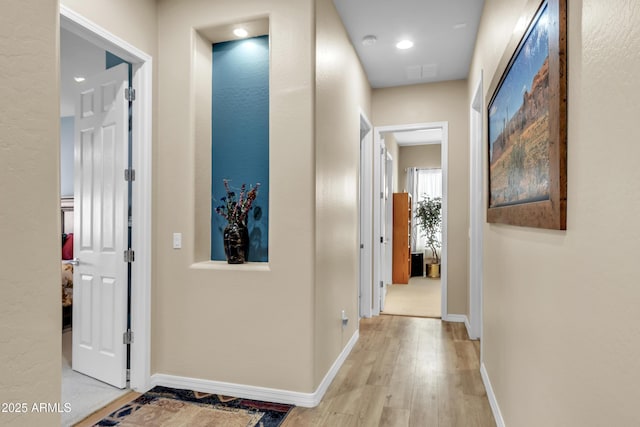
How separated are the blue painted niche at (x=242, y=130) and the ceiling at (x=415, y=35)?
33.0 inches

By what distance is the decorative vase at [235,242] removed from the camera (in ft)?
8.75

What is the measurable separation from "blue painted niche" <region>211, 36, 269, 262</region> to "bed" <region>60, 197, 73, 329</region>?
4.40 ft

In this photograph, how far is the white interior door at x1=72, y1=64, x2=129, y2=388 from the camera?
2693 mm

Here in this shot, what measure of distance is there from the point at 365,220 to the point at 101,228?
2.71 meters

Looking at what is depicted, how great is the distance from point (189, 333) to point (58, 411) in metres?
1.66

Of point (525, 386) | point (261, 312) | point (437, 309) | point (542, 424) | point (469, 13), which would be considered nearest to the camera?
point (542, 424)

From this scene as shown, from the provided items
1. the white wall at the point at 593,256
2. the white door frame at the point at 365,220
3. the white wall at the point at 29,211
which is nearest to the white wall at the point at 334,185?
the white door frame at the point at 365,220

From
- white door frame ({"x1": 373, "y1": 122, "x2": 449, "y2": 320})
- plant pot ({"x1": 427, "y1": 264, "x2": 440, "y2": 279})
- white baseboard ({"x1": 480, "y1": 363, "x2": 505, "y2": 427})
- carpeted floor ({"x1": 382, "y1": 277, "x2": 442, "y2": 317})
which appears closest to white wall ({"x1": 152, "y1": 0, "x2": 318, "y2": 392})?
white baseboard ({"x1": 480, "y1": 363, "x2": 505, "y2": 427})

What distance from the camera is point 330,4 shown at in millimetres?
2900

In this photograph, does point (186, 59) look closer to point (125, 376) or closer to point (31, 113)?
point (31, 113)

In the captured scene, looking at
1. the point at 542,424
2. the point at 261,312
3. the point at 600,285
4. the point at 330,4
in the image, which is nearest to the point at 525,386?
the point at 542,424

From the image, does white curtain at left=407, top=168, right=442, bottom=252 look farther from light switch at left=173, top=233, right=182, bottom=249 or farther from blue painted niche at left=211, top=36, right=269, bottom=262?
light switch at left=173, top=233, right=182, bottom=249

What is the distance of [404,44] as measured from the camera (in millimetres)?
3646

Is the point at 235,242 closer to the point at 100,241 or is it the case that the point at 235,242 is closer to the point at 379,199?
the point at 100,241
